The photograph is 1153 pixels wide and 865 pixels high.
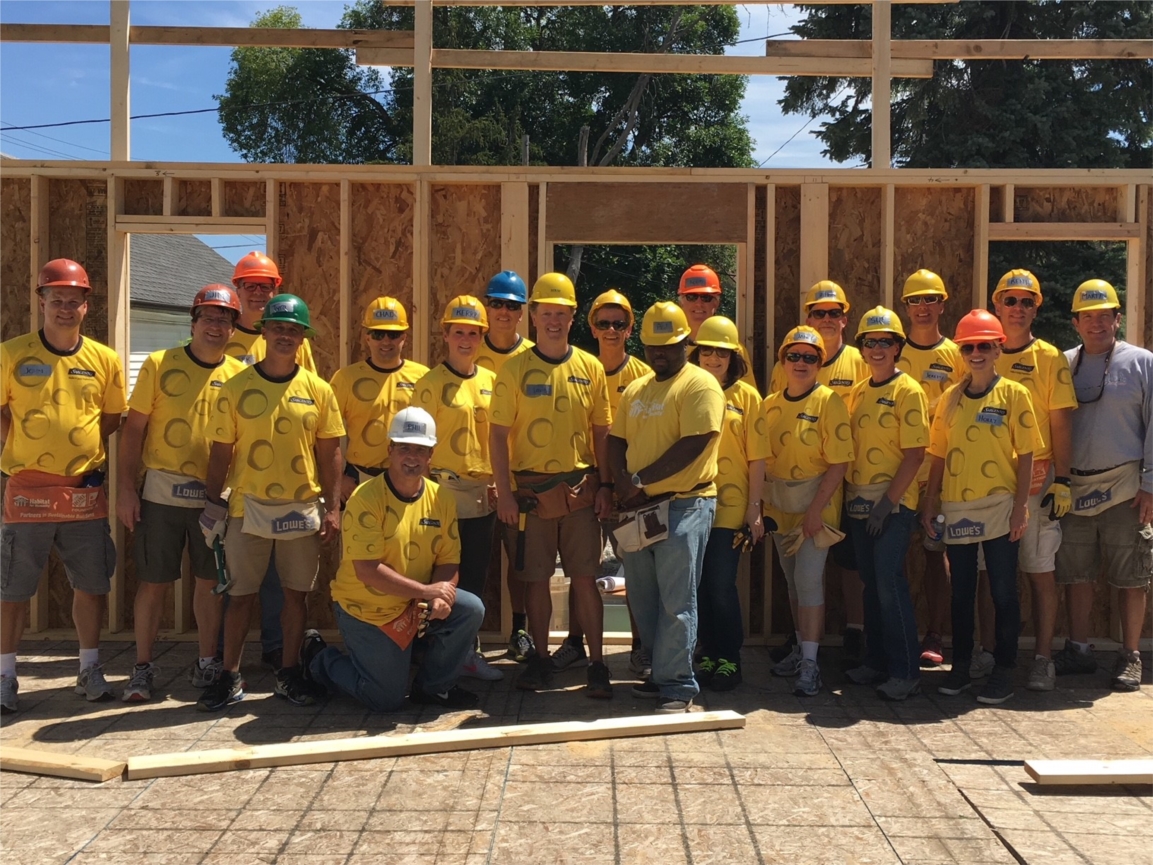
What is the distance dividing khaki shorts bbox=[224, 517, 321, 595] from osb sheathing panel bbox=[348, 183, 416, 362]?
1898 millimetres

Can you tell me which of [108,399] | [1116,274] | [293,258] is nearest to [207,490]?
[108,399]

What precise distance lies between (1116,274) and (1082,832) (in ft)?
48.3

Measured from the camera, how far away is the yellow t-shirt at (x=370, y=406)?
5680 millimetres

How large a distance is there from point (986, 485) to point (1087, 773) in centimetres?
164

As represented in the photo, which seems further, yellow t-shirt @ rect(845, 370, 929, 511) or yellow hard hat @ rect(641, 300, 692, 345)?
yellow t-shirt @ rect(845, 370, 929, 511)

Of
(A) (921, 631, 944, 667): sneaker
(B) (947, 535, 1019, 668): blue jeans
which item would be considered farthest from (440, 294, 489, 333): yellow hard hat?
(A) (921, 631, 944, 667): sneaker

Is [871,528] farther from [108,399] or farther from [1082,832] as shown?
[108,399]

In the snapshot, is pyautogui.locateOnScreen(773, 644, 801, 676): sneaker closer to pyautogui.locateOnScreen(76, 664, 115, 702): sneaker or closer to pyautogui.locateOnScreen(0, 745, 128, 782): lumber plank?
pyautogui.locateOnScreen(0, 745, 128, 782): lumber plank

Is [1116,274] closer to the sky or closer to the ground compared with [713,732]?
closer to the sky

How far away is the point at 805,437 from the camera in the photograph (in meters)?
5.50

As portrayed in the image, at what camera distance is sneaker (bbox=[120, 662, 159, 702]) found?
17.2 ft

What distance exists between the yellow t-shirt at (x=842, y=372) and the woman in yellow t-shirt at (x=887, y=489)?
0.30m

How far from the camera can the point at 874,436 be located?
545 centimetres

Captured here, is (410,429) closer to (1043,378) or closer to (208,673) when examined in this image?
(208,673)
